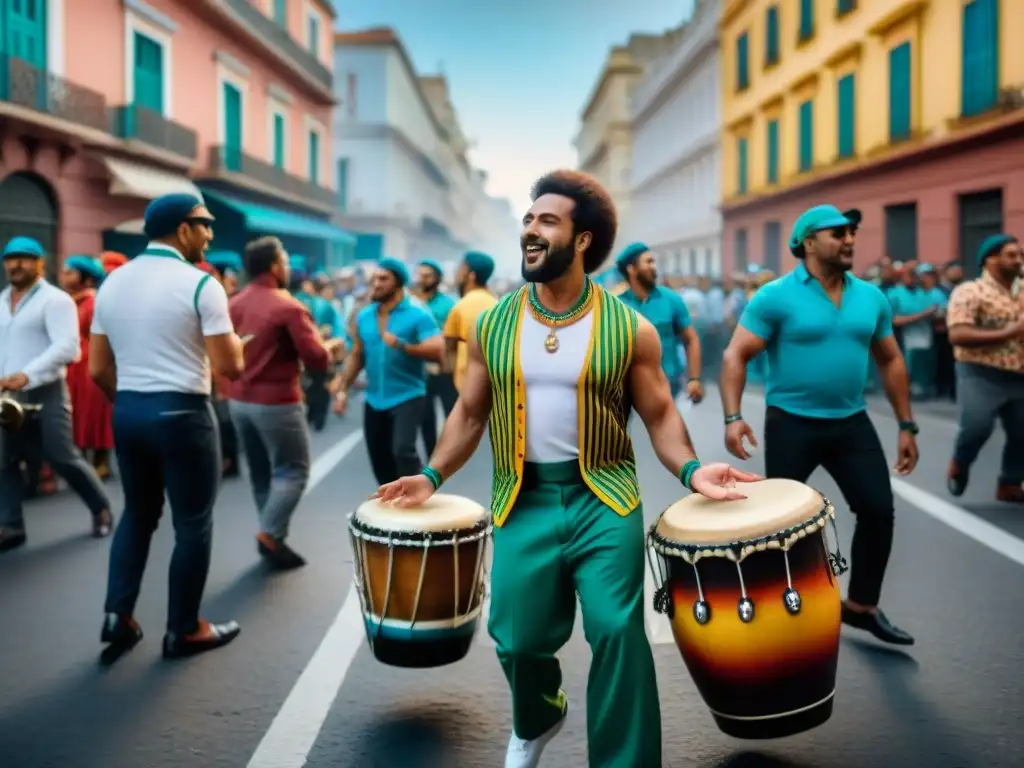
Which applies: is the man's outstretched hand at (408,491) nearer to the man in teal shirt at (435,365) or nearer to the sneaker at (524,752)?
the sneaker at (524,752)

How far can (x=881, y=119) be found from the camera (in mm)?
26734

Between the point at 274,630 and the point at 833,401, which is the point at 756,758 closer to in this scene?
the point at 833,401

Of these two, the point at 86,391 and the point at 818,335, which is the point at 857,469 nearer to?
the point at 818,335

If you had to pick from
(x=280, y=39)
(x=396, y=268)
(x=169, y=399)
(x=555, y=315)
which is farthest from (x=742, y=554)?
(x=280, y=39)

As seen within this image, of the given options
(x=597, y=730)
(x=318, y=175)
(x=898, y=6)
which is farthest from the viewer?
(x=318, y=175)

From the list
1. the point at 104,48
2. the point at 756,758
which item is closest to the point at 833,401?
the point at 756,758

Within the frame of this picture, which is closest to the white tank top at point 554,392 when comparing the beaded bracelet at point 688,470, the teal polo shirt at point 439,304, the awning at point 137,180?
the beaded bracelet at point 688,470

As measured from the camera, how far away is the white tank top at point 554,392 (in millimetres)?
3596

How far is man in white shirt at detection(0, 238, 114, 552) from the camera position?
7926mm

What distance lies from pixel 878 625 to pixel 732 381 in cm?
118

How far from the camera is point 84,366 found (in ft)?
34.5

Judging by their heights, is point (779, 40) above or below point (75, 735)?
above

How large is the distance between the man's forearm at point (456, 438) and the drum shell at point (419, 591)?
1.05 ft

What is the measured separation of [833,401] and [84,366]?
23.3 ft
